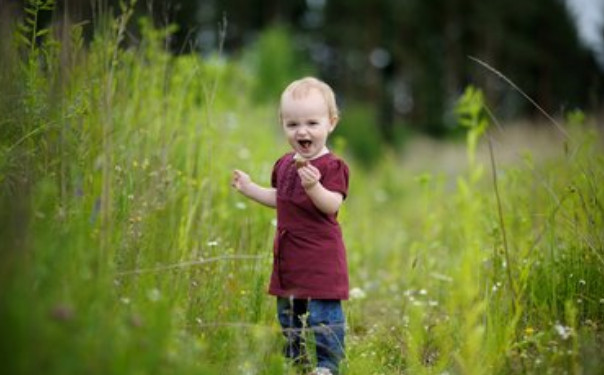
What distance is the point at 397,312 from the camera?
3.77 metres

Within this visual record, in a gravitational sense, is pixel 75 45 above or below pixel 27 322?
above

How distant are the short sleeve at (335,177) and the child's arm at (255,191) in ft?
0.89

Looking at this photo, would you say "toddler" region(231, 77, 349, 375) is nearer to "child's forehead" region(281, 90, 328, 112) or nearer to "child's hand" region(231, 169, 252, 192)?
"child's forehead" region(281, 90, 328, 112)

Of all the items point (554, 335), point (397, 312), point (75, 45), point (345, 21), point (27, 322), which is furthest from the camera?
point (345, 21)

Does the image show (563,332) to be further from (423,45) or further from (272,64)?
(423,45)

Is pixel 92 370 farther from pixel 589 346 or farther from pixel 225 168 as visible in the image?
pixel 225 168

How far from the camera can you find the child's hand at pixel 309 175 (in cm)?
247

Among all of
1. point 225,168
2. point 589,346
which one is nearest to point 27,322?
point 589,346

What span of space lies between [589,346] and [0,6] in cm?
240

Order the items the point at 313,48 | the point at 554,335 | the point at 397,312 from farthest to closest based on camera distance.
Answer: the point at 313,48, the point at 397,312, the point at 554,335

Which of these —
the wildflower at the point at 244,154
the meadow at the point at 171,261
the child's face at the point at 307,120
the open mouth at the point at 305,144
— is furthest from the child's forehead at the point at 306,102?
the wildflower at the point at 244,154

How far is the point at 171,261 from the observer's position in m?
2.63

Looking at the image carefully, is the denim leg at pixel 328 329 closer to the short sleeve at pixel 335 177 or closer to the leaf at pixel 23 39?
the short sleeve at pixel 335 177

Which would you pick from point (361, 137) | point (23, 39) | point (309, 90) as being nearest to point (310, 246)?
point (309, 90)
